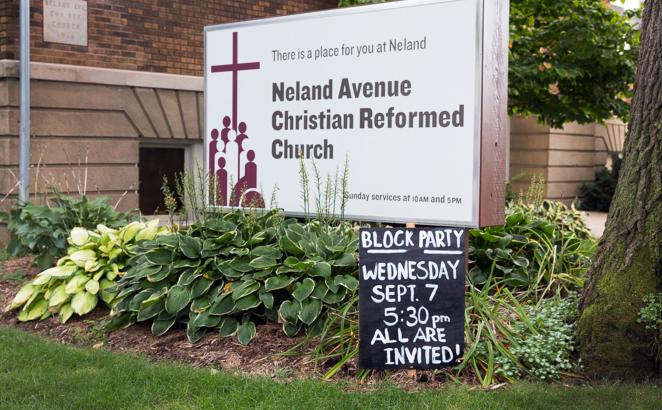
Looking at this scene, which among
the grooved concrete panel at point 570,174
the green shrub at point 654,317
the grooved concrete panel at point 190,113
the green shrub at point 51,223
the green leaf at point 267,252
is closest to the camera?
the green shrub at point 654,317

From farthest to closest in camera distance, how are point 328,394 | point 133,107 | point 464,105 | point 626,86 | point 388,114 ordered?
point 626,86, point 133,107, point 388,114, point 464,105, point 328,394

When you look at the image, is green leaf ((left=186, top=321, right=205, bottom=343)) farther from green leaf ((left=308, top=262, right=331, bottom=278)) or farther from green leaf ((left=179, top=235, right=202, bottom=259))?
green leaf ((left=308, top=262, right=331, bottom=278))

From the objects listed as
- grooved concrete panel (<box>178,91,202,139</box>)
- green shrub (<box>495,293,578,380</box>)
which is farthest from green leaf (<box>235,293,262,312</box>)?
grooved concrete panel (<box>178,91,202,139</box>)

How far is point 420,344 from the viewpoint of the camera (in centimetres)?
568

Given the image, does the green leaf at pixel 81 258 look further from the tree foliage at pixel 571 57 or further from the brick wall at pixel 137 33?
the tree foliage at pixel 571 57

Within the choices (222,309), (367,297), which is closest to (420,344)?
(367,297)

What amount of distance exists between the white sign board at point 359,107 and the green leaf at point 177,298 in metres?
1.16

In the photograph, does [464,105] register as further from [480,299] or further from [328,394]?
[328,394]

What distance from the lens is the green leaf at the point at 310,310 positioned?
607 cm

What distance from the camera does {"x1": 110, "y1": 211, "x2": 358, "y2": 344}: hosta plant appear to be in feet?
20.6

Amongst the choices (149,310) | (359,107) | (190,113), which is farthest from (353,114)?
(190,113)

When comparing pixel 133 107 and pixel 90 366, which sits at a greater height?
pixel 133 107

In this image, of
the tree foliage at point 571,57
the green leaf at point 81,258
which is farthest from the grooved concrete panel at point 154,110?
the green leaf at point 81,258

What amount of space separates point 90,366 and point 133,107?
7757mm
